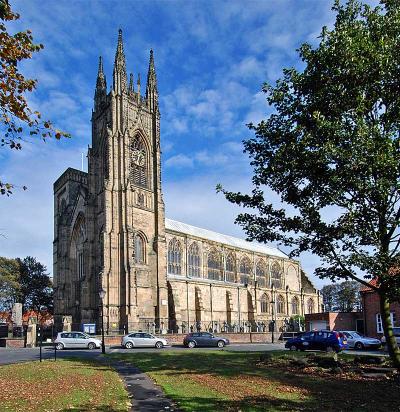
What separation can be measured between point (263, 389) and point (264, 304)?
192 ft

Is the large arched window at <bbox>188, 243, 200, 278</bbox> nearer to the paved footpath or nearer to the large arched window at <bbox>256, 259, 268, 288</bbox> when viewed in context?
the large arched window at <bbox>256, 259, 268, 288</bbox>

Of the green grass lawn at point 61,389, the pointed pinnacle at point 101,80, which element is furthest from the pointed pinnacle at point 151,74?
the green grass lawn at point 61,389

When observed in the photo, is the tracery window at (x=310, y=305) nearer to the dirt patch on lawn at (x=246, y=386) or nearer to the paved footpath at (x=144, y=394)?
the paved footpath at (x=144, y=394)

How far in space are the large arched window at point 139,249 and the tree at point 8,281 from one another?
26.5 m

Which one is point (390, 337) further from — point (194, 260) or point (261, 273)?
point (261, 273)

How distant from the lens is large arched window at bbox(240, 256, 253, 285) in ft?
239

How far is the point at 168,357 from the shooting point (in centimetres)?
2498

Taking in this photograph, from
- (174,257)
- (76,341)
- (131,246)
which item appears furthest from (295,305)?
(76,341)

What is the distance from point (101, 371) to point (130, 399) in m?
6.61

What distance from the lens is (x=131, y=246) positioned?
50.2 meters

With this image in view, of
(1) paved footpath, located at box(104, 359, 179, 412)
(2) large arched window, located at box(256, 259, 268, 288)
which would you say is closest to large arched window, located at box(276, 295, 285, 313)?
(2) large arched window, located at box(256, 259, 268, 288)

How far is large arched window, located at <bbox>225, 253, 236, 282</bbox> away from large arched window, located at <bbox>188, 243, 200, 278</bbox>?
7373 mm

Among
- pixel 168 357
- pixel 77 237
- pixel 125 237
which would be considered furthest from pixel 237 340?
pixel 77 237

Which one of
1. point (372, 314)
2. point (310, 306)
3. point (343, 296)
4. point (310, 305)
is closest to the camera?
point (372, 314)
